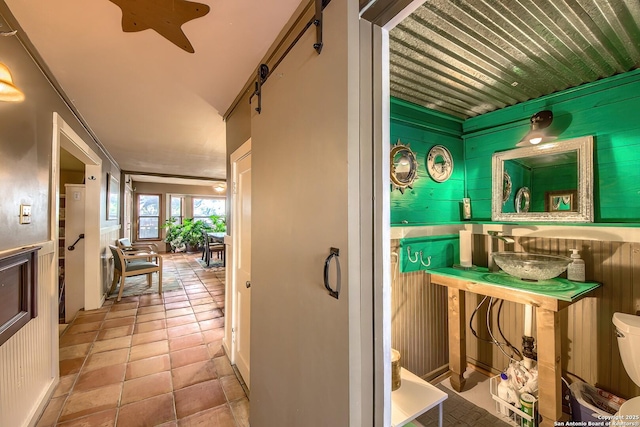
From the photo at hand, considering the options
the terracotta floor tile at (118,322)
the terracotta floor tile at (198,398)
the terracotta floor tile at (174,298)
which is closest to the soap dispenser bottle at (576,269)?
the terracotta floor tile at (198,398)

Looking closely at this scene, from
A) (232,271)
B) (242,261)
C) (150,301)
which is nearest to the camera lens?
(242,261)

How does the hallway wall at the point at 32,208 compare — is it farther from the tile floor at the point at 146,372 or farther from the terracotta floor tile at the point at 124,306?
the terracotta floor tile at the point at 124,306

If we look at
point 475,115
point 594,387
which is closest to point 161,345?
point 594,387

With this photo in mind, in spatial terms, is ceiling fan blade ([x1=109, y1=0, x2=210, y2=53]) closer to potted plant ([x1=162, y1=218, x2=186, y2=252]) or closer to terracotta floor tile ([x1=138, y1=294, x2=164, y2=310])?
terracotta floor tile ([x1=138, y1=294, x2=164, y2=310])

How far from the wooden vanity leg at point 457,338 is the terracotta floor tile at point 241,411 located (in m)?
1.54

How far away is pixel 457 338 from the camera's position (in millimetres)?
1892

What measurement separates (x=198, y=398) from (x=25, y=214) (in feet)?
5.40

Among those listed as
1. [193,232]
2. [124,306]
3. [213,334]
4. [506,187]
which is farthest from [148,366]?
[193,232]

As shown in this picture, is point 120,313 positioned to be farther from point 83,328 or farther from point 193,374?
point 193,374

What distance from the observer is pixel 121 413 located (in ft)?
5.47

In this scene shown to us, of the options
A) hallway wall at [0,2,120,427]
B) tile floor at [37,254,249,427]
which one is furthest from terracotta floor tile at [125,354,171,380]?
hallway wall at [0,2,120,427]

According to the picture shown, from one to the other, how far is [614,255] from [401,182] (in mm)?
1304

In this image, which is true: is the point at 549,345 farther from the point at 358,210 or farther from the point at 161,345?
the point at 161,345

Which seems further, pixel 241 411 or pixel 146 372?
pixel 146 372
